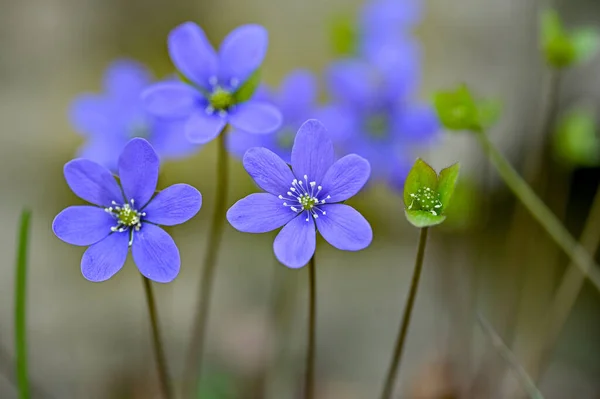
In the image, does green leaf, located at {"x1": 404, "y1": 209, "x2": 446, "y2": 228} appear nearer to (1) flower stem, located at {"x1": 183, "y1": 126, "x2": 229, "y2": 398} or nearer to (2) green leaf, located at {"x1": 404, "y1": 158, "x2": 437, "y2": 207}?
(2) green leaf, located at {"x1": 404, "y1": 158, "x2": 437, "y2": 207}

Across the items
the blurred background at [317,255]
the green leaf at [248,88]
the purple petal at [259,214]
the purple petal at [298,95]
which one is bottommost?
the blurred background at [317,255]

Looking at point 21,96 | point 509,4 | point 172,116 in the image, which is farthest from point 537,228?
point 21,96

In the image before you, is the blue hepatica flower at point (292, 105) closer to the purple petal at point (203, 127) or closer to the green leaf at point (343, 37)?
the purple petal at point (203, 127)

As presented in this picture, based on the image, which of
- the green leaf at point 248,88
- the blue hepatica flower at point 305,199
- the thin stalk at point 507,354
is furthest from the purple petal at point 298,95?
the thin stalk at point 507,354

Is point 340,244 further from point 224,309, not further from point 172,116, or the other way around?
point 224,309

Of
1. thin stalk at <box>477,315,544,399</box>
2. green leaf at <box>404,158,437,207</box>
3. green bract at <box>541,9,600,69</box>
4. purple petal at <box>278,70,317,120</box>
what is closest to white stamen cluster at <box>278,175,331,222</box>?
green leaf at <box>404,158,437,207</box>

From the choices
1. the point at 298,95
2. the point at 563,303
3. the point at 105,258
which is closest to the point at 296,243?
the point at 105,258
